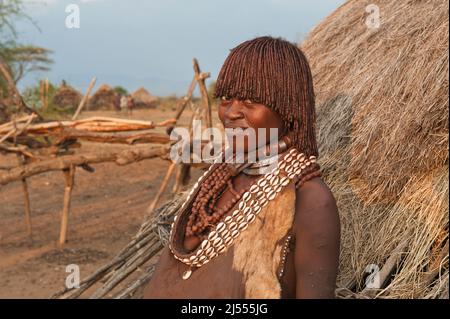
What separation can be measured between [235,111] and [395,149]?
34.7 inches

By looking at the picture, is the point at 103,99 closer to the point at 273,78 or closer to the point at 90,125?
the point at 90,125

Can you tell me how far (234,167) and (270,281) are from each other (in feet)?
1.23

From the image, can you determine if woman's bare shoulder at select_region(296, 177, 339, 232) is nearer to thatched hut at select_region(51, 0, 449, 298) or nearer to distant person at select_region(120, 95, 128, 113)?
thatched hut at select_region(51, 0, 449, 298)

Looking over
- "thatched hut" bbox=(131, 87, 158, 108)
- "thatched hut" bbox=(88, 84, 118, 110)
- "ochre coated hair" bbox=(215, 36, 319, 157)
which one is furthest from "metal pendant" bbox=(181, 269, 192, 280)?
"thatched hut" bbox=(131, 87, 158, 108)

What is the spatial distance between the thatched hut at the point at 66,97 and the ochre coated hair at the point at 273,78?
19.3 metres

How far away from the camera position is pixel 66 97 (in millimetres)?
21078

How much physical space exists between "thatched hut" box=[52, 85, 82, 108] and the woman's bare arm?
63.9 feet

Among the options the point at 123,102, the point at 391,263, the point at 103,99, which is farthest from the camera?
the point at 103,99

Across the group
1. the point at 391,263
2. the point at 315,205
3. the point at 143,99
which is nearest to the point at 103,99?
the point at 143,99

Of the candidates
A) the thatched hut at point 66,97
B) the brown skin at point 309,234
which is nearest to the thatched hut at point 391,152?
the brown skin at point 309,234

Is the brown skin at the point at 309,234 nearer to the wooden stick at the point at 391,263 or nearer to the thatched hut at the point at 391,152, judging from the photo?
the thatched hut at the point at 391,152

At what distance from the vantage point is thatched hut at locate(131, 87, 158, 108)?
96.1ft

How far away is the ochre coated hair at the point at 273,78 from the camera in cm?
174

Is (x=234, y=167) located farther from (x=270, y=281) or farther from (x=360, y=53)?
(x=360, y=53)
